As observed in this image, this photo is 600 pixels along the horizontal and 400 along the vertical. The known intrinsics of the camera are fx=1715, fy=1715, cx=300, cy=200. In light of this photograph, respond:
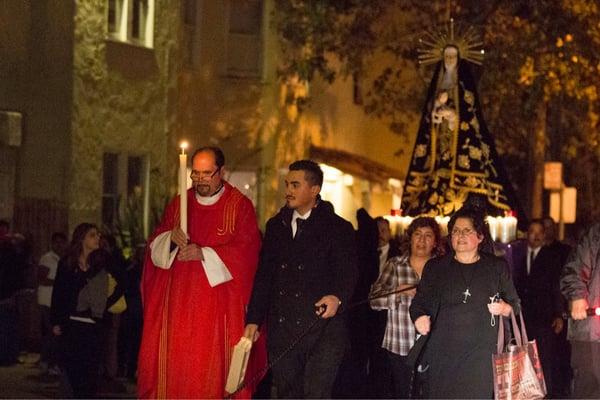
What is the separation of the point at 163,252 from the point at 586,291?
10.3ft

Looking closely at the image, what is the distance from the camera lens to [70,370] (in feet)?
45.0

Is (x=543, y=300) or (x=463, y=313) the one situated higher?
(x=463, y=313)

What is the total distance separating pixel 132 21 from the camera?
2523 cm

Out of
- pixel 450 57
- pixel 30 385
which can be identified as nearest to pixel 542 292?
pixel 450 57

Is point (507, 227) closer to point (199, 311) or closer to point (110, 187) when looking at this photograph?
point (199, 311)

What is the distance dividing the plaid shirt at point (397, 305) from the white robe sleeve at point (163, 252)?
74.1 inches

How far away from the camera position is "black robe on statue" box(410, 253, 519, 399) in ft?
34.7

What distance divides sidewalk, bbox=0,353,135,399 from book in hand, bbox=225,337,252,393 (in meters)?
5.05

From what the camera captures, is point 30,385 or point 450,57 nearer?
point 30,385

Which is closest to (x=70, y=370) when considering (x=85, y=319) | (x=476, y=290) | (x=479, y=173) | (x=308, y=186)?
(x=85, y=319)

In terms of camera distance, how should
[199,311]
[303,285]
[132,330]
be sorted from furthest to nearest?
[132,330], [199,311], [303,285]

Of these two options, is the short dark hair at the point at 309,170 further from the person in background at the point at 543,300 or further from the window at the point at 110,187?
the window at the point at 110,187

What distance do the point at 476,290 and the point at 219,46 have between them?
18.3 meters

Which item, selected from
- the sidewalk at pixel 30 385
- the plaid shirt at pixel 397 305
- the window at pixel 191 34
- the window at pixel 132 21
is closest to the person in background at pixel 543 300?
the sidewalk at pixel 30 385
